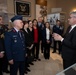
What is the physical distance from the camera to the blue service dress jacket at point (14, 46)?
2.07 metres

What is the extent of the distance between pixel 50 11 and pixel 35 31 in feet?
11.0

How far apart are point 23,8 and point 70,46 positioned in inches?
155

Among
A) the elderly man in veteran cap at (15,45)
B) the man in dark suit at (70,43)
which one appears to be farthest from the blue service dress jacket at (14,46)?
the man in dark suit at (70,43)

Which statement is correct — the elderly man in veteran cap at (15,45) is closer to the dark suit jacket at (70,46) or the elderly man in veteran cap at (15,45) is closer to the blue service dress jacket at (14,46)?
the blue service dress jacket at (14,46)

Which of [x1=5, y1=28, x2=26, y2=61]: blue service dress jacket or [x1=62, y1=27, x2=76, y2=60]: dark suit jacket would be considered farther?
[x1=5, y1=28, x2=26, y2=61]: blue service dress jacket

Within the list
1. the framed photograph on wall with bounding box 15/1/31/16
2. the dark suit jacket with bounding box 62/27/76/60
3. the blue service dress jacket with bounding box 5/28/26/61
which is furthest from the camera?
the framed photograph on wall with bounding box 15/1/31/16

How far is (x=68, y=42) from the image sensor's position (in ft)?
6.49

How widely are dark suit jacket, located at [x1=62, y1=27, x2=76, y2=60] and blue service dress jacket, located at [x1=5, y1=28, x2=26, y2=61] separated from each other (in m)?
0.72

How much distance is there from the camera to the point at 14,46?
213 centimetres

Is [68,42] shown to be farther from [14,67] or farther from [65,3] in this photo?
[65,3]

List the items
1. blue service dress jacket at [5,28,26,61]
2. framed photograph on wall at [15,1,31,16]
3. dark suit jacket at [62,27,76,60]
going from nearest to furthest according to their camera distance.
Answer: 1. dark suit jacket at [62,27,76,60]
2. blue service dress jacket at [5,28,26,61]
3. framed photograph on wall at [15,1,31,16]

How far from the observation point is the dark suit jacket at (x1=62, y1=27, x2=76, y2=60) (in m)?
1.96

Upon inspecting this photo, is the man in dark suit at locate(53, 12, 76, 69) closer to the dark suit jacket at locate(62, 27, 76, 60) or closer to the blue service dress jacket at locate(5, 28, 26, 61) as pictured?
the dark suit jacket at locate(62, 27, 76, 60)

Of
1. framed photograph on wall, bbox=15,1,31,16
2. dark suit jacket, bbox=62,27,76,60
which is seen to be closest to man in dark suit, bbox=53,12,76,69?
dark suit jacket, bbox=62,27,76,60
